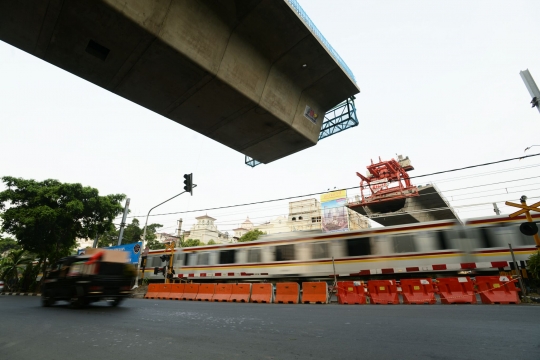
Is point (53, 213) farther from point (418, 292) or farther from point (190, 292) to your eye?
point (418, 292)

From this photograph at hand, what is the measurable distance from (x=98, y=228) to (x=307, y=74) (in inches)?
823

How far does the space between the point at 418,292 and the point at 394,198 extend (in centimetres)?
2511

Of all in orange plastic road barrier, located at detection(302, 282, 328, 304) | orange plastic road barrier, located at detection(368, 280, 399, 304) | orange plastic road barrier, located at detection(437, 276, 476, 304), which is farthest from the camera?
orange plastic road barrier, located at detection(302, 282, 328, 304)

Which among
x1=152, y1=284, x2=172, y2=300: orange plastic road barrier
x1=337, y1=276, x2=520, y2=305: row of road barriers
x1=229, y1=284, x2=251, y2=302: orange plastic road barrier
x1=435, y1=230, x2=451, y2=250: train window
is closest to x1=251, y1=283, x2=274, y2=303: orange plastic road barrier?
x1=229, y1=284, x2=251, y2=302: orange plastic road barrier

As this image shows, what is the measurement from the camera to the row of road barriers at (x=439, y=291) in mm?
8352

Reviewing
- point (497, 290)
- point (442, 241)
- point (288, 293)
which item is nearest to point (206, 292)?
point (288, 293)

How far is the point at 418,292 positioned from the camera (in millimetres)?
9383

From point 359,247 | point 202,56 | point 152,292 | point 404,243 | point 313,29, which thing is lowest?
point 152,292

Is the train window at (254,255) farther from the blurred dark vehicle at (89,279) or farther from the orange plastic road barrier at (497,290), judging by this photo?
the orange plastic road barrier at (497,290)

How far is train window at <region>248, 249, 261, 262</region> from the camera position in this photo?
17983 mm

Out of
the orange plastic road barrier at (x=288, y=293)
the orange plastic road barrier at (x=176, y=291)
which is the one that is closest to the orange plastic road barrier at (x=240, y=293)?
the orange plastic road barrier at (x=288, y=293)

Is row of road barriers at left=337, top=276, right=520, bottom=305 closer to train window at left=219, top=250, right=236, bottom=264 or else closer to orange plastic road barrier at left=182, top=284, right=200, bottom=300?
orange plastic road barrier at left=182, top=284, right=200, bottom=300

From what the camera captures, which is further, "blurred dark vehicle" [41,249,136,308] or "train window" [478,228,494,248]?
"train window" [478,228,494,248]

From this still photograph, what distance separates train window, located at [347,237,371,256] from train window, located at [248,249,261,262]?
6.03m
